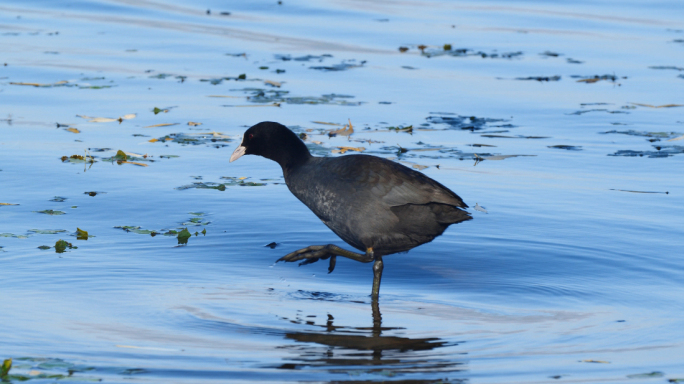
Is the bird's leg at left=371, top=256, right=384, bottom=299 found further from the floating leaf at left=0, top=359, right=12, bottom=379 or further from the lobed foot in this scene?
the floating leaf at left=0, top=359, right=12, bottom=379

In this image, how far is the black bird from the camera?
614 centimetres

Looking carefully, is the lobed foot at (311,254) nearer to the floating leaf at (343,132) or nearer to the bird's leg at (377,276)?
the bird's leg at (377,276)

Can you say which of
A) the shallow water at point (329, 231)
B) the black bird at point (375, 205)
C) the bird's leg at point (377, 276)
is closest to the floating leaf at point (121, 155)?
the shallow water at point (329, 231)

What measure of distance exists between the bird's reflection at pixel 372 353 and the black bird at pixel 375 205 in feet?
2.42

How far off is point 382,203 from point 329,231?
4.96 ft

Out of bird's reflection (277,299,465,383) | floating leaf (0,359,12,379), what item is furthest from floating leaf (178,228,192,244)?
floating leaf (0,359,12,379)

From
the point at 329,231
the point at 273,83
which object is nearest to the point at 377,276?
the point at 329,231

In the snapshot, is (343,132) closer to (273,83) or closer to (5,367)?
(273,83)

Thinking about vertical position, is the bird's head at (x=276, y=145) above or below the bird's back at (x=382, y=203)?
above

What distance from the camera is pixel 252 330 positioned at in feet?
17.6

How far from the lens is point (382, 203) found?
6145 millimetres

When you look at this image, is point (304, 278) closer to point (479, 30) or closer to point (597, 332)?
point (597, 332)

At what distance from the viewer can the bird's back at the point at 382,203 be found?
6129 mm

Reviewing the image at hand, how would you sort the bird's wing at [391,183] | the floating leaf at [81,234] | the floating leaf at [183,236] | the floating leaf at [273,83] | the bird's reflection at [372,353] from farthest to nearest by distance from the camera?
the floating leaf at [273,83]
the floating leaf at [183,236]
the floating leaf at [81,234]
the bird's wing at [391,183]
the bird's reflection at [372,353]
